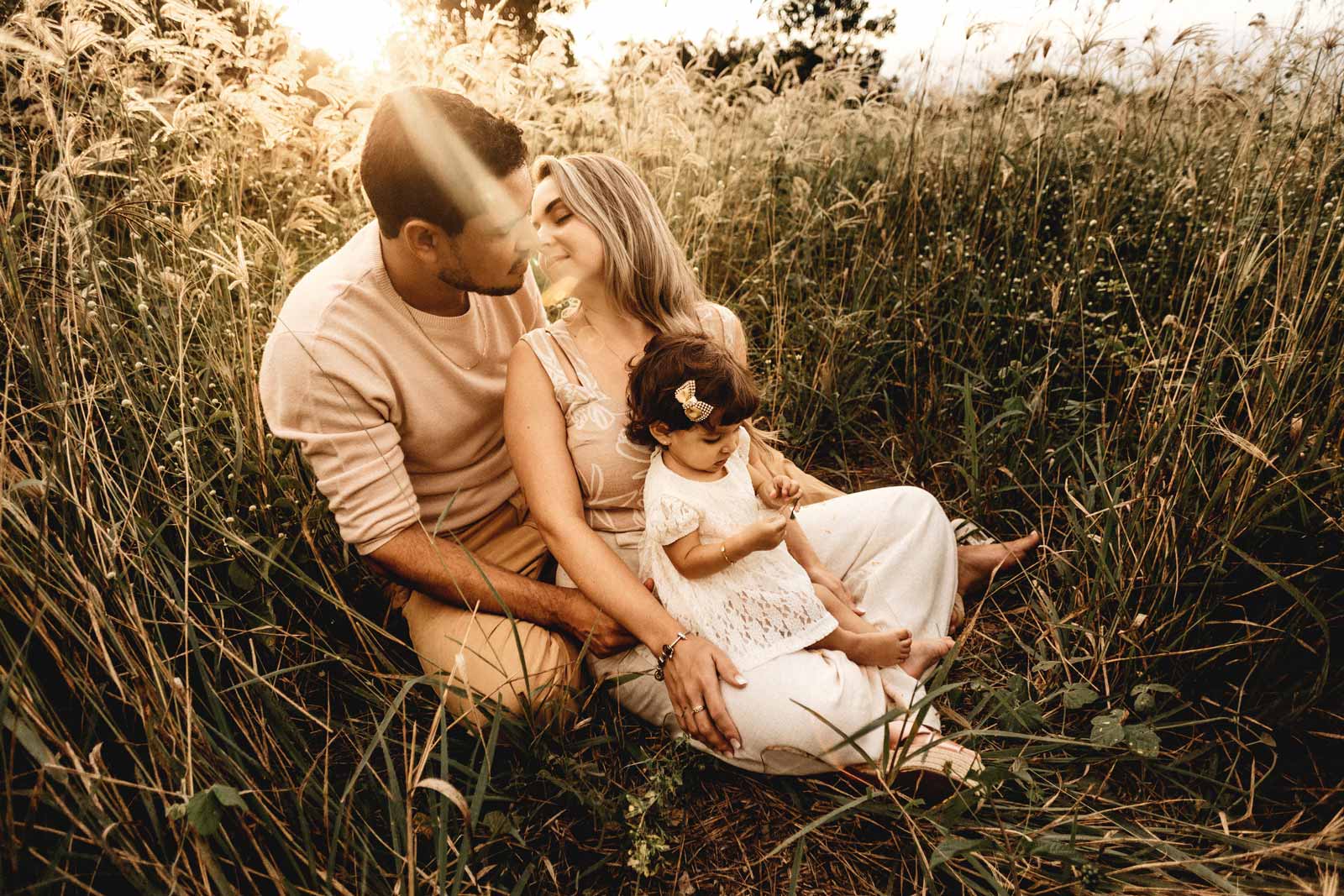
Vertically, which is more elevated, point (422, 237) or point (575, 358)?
point (422, 237)

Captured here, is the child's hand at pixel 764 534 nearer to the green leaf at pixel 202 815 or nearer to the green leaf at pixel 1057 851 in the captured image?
the green leaf at pixel 1057 851

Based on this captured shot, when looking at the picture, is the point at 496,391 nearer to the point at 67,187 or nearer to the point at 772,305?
the point at 67,187

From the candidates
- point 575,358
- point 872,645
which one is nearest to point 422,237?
point 575,358

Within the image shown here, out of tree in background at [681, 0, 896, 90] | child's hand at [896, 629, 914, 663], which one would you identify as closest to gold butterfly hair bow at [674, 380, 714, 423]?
child's hand at [896, 629, 914, 663]

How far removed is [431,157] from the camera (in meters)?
1.77

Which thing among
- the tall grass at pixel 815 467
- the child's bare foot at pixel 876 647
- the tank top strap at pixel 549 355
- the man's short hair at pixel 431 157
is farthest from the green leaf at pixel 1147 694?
the man's short hair at pixel 431 157

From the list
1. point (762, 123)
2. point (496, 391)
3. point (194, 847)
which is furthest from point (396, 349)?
point (762, 123)

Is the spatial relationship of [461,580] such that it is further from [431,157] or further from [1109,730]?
[1109,730]

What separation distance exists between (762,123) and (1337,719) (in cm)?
391

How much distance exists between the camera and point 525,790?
63.9 inches

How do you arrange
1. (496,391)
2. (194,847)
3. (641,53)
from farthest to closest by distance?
(641,53)
(496,391)
(194,847)

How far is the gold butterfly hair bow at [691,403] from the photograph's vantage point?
5.51 ft

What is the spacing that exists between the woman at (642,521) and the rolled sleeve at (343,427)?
315mm

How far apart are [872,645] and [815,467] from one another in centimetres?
129
